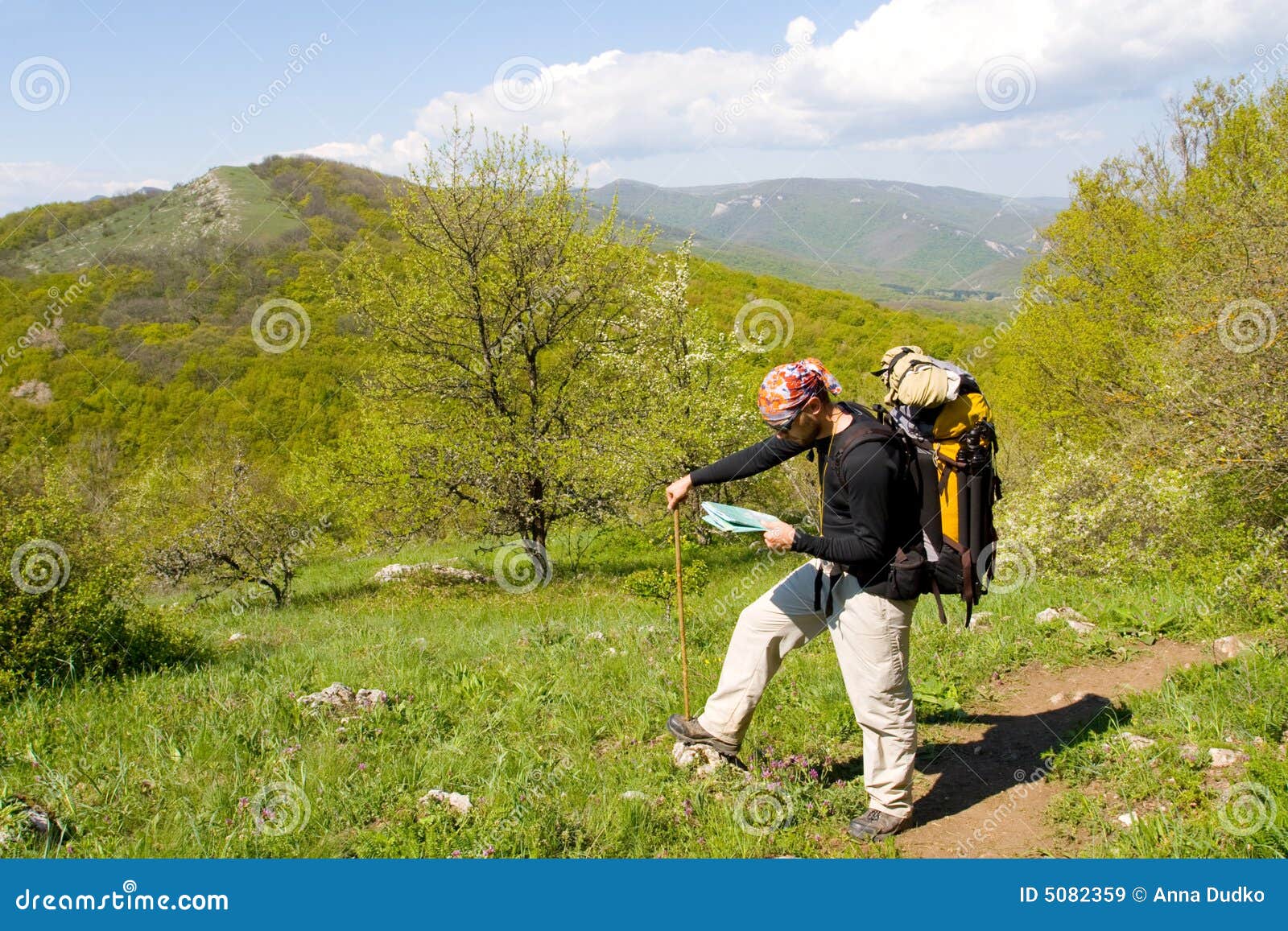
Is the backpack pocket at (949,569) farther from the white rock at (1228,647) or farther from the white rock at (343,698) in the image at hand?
the white rock at (343,698)

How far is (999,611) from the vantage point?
7.52 meters

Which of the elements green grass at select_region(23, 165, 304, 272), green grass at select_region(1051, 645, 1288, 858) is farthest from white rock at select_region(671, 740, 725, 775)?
green grass at select_region(23, 165, 304, 272)

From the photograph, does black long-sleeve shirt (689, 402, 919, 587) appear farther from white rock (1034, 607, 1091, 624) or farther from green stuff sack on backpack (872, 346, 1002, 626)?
white rock (1034, 607, 1091, 624)

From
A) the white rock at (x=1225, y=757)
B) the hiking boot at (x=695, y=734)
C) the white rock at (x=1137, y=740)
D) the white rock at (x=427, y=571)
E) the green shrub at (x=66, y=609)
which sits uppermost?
the green shrub at (x=66, y=609)

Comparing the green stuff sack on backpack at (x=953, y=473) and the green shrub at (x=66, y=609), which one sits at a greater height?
the green stuff sack on backpack at (x=953, y=473)

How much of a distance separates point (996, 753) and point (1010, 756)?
10 cm

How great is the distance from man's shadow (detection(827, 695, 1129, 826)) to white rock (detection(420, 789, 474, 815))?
2082mm

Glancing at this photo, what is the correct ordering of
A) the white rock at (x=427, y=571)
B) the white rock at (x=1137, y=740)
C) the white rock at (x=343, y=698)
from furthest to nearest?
the white rock at (x=427, y=571) < the white rock at (x=343, y=698) < the white rock at (x=1137, y=740)

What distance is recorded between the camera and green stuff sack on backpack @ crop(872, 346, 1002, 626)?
406 cm

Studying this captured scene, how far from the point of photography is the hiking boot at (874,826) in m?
4.07

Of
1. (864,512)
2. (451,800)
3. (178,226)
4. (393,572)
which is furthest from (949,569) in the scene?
(178,226)

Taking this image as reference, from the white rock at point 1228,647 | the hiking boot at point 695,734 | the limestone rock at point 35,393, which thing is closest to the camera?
the hiking boot at point 695,734

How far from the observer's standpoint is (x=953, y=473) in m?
4.11

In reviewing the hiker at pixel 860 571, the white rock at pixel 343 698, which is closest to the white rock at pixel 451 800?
the white rock at pixel 343 698
